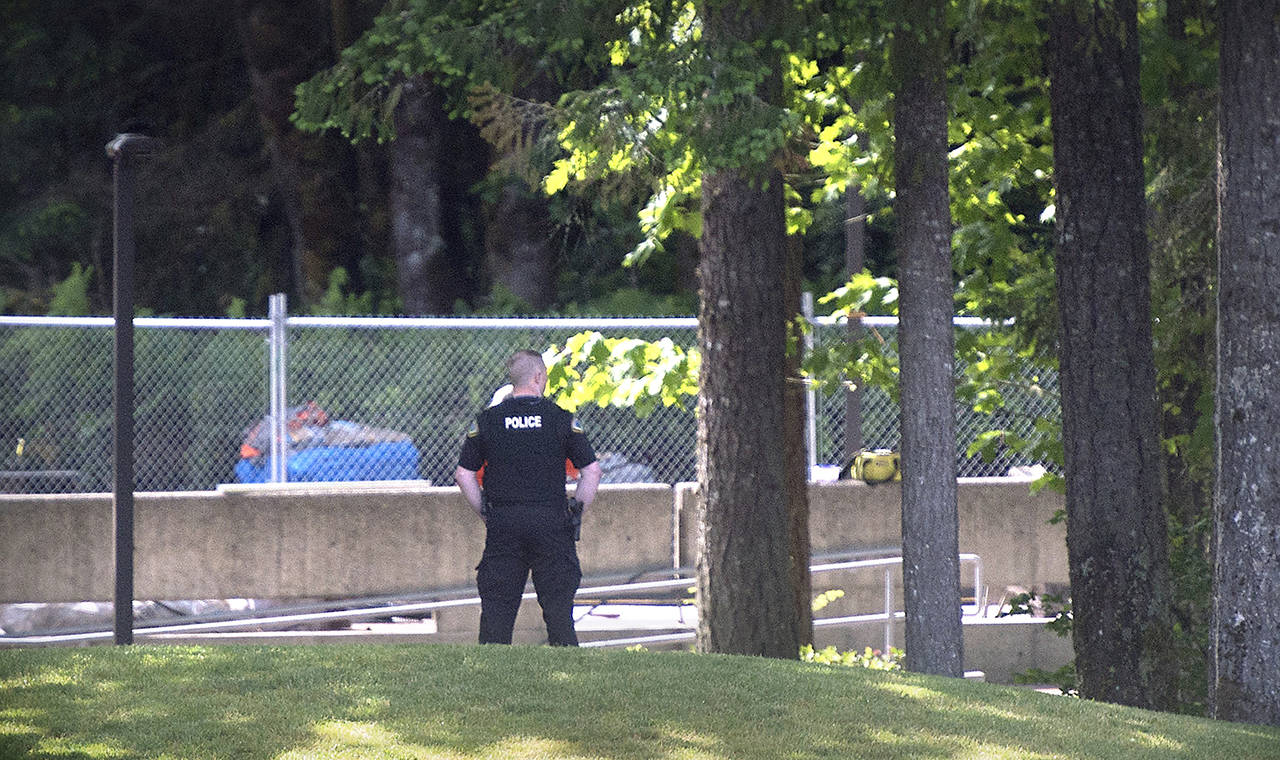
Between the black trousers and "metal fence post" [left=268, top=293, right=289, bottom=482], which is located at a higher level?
"metal fence post" [left=268, top=293, right=289, bottom=482]

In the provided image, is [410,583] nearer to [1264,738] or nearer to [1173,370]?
[1173,370]

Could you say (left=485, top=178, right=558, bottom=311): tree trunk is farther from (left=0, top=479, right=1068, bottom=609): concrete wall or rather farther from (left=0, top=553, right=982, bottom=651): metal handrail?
(left=0, top=553, right=982, bottom=651): metal handrail

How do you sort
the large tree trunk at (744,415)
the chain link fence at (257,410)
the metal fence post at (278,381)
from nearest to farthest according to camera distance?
1. the large tree trunk at (744,415)
2. the metal fence post at (278,381)
3. the chain link fence at (257,410)

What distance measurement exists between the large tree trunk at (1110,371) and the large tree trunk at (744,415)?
1796 mm

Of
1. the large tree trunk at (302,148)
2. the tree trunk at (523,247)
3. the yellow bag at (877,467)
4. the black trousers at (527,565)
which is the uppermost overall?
the large tree trunk at (302,148)

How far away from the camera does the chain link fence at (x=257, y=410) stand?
44.2 feet

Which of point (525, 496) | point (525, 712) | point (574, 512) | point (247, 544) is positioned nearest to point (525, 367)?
point (525, 496)

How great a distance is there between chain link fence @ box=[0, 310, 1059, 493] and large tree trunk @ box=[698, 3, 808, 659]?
3346mm

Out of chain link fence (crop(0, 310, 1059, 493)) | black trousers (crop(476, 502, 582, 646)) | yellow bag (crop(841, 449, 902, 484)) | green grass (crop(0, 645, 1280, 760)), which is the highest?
chain link fence (crop(0, 310, 1059, 493))

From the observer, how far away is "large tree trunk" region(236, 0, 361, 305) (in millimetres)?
21891

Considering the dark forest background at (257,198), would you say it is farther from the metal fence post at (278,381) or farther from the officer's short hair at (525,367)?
the officer's short hair at (525,367)

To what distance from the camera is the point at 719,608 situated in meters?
9.82

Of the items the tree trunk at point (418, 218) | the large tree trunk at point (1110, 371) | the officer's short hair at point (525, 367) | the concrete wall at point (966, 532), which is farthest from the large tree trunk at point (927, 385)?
the tree trunk at point (418, 218)

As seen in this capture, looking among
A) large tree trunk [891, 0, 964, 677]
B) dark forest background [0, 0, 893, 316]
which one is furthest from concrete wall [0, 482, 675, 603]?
dark forest background [0, 0, 893, 316]
